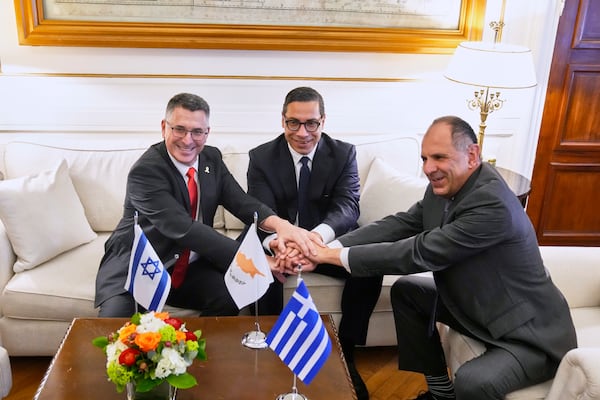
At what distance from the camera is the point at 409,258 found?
2.00 metres

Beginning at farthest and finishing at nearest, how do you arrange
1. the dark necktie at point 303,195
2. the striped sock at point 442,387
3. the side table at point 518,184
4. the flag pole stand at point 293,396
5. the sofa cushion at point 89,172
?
the side table at point 518,184, the sofa cushion at point 89,172, the dark necktie at point 303,195, the striped sock at point 442,387, the flag pole stand at point 293,396

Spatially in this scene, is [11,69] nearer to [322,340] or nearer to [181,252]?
[181,252]

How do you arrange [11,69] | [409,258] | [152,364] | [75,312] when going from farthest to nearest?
[11,69]
[75,312]
[409,258]
[152,364]

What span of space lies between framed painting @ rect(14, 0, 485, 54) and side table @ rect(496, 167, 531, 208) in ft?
2.49

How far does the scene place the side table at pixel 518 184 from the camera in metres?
2.90

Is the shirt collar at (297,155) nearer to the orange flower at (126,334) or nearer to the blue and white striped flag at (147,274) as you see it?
the blue and white striped flag at (147,274)

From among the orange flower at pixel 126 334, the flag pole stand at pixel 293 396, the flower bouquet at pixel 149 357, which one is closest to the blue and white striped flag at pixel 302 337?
the flag pole stand at pixel 293 396

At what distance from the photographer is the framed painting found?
2.97 m

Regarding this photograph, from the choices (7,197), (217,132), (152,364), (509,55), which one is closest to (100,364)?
(152,364)

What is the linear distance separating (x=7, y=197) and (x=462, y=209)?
1.76m

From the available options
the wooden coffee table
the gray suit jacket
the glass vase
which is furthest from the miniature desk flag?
the gray suit jacket

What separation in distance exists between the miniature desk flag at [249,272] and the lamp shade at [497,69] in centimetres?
152

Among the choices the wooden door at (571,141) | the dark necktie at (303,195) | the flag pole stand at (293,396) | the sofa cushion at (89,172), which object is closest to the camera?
the flag pole stand at (293,396)

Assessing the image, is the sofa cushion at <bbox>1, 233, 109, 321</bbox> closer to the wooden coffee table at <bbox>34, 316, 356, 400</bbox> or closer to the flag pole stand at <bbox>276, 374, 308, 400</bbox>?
the wooden coffee table at <bbox>34, 316, 356, 400</bbox>
